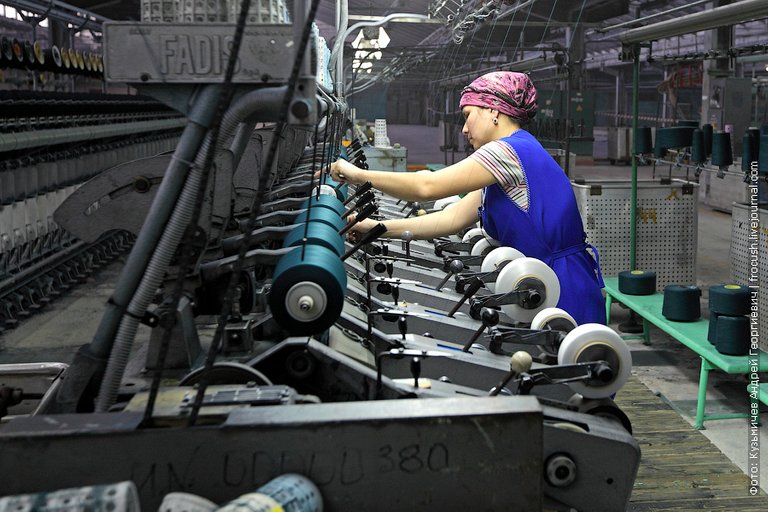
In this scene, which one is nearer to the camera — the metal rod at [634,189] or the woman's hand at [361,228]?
the woman's hand at [361,228]

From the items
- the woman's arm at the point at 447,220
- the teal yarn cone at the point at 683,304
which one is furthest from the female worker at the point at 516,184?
the teal yarn cone at the point at 683,304

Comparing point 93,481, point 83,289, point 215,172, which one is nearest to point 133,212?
point 215,172

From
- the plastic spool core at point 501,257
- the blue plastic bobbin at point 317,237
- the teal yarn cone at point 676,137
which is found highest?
the teal yarn cone at point 676,137

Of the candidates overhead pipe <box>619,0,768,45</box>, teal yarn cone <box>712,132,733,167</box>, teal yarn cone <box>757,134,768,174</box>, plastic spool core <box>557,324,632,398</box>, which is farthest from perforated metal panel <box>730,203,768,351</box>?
plastic spool core <box>557,324,632,398</box>

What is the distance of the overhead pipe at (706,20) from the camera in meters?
3.55

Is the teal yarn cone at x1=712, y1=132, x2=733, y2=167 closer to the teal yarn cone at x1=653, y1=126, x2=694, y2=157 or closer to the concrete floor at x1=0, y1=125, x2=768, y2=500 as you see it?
the teal yarn cone at x1=653, y1=126, x2=694, y2=157

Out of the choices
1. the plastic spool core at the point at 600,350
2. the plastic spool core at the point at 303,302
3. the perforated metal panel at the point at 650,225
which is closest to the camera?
the plastic spool core at the point at 303,302

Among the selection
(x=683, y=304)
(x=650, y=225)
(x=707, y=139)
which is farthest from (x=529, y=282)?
(x=707, y=139)

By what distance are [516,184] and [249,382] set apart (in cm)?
134

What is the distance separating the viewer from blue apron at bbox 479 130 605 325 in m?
2.63

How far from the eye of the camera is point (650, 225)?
19.4 feet

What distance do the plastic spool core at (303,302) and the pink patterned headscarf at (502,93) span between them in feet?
4.60

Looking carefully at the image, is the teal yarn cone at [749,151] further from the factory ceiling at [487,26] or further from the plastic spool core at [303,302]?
the plastic spool core at [303,302]

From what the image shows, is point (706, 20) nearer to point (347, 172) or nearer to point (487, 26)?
point (347, 172)
